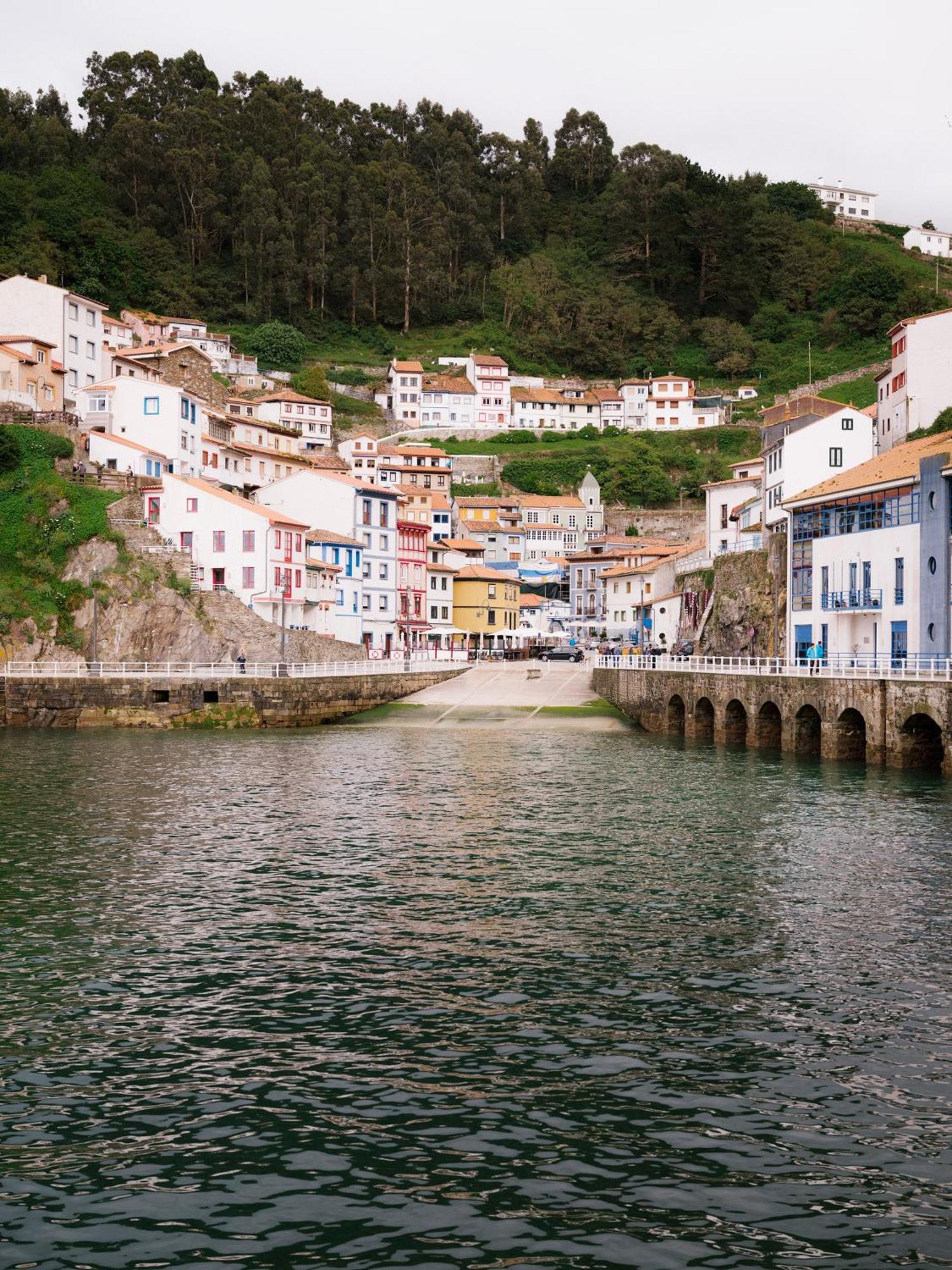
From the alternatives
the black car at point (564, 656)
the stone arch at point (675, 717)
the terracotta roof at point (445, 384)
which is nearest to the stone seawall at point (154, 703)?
the stone arch at point (675, 717)

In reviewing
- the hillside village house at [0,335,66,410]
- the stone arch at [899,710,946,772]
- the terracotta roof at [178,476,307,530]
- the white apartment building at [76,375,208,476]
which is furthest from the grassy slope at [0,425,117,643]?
the stone arch at [899,710,946,772]

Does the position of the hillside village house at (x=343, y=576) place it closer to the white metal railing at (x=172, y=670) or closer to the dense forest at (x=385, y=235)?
the white metal railing at (x=172, y=670)

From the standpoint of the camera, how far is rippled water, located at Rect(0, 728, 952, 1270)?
1141 centimetres

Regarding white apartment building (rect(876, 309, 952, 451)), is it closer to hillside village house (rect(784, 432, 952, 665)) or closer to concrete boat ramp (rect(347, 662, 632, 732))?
hillside village house (rect(784, 432, 952, 665))

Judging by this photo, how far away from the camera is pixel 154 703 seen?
67500mm

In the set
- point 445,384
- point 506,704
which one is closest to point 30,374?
point 506,704

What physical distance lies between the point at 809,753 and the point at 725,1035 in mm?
37674

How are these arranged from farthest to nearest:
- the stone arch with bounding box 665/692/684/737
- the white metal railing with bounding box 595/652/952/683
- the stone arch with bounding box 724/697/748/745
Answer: the stone arch with bounding box 665/692/684/737, the stone arch with bounding box 724/697/748/745, the white metal railing with bounding box 595/652/952/683

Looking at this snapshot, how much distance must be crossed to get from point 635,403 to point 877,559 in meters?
99.2

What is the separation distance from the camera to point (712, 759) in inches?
2025

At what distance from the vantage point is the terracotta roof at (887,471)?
54500mm

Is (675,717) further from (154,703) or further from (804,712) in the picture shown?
(154,703)

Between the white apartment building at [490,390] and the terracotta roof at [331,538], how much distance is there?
6265 centimetres

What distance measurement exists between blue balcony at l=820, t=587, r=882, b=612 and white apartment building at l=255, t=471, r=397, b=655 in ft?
129
